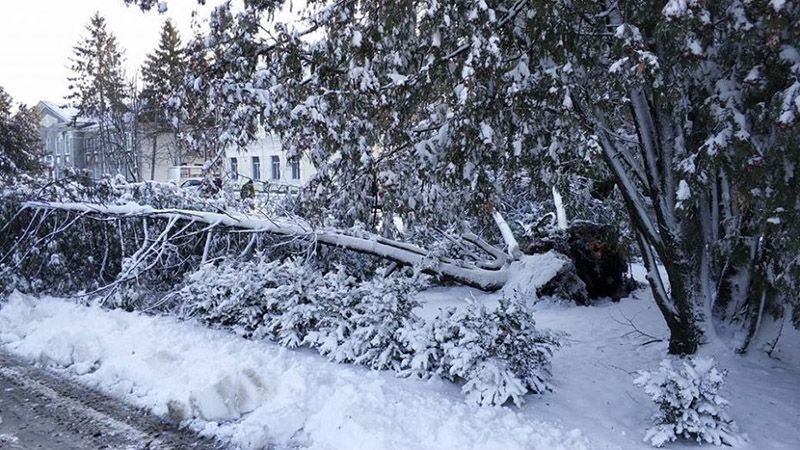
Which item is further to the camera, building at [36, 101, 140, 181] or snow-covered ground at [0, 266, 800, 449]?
building at [36, 101, 140, 181]

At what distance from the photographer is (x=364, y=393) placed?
4.85 m

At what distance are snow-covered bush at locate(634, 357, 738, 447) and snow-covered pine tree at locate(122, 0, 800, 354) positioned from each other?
2.78 ft

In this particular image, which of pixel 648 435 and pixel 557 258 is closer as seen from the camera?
pixel 648 435

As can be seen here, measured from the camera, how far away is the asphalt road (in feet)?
15.1

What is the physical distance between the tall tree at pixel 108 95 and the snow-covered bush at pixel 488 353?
29177 mm

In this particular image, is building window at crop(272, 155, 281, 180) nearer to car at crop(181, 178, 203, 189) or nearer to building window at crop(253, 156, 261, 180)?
building window at crop(253, 156, 261, 180)

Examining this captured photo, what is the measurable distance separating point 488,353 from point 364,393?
1.08 meters

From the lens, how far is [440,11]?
4.97m

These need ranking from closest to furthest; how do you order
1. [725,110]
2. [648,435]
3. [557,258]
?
[725,110] < [648,435] < [557,258]

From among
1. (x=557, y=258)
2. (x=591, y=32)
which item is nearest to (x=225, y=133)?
(x=591, y=32)

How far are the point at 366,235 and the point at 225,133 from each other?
285cm

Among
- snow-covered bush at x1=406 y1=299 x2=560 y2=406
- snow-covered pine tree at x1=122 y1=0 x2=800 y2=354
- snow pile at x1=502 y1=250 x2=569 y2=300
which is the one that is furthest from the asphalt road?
snow pile at x1=502 y1=250 x2=569 y2=300

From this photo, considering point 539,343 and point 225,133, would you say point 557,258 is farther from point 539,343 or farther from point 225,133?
point 225,133

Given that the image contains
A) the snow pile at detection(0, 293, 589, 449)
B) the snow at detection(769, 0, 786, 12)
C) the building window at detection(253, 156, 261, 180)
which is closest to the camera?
the snow at detection(769, 0, 786, 12)
